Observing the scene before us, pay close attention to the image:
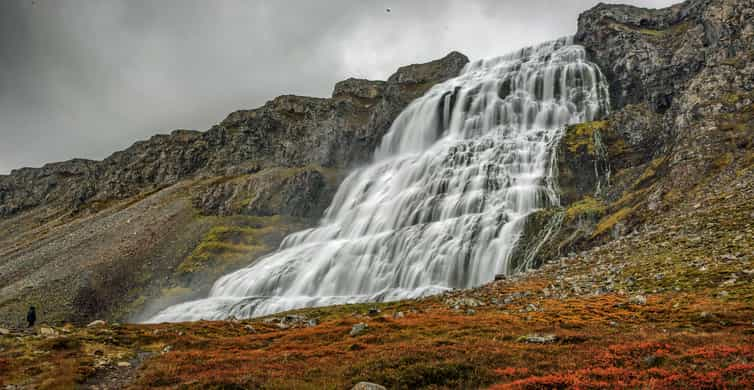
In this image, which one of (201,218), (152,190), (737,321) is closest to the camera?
(737,321)

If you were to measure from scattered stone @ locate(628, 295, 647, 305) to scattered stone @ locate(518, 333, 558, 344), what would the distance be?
801 cm

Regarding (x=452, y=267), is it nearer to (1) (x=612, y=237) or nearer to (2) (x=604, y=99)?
(1) (x=612, y=237)

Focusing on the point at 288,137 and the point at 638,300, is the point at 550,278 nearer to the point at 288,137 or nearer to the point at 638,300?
the point at 638,300

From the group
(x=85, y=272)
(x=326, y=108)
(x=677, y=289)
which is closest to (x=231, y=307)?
(x=85, y=272)

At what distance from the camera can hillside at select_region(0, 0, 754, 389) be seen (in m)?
15.1

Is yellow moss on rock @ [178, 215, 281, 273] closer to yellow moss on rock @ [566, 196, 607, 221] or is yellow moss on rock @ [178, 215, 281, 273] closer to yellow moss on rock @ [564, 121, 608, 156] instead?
yellow moss on rock @ [564, 121, 608, 156]

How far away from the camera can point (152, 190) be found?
519 ft

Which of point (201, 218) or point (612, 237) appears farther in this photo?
point (201, 218)

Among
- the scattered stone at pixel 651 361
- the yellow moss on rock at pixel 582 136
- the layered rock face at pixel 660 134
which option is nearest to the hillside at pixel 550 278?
the scattered stone at pixel 651 361

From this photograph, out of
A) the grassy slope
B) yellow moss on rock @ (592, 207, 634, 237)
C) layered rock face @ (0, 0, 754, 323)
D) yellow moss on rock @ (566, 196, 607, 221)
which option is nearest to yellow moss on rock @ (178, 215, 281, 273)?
layered rock face @ (0, 0, 754, 323)

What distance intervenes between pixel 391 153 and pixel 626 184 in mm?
66107

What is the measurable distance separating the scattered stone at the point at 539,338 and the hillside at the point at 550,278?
58mm

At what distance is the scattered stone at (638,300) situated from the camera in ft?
73.3

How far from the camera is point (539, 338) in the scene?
1747 cm
